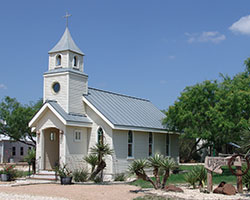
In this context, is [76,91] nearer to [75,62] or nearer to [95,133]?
[75,62]

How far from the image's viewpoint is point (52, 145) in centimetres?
2720

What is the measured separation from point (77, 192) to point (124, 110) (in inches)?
465

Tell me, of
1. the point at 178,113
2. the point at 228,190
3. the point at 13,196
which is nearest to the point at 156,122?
the point at 178,113

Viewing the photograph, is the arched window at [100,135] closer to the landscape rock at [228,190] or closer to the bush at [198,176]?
the bush at [198,176]

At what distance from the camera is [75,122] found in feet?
80.9

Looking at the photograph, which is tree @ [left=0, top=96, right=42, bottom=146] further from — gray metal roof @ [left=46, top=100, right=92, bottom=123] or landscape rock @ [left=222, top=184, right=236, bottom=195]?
landscape rock @ [left=222, top=184, right=236, bottom=195]

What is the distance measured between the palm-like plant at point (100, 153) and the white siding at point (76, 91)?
3314 millimetres

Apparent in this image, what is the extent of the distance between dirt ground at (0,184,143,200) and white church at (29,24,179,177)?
15.7ft

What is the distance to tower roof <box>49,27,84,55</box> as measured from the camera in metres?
26.3

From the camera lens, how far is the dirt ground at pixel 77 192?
16484mm

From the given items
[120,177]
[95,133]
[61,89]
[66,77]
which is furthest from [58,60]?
[120,177]

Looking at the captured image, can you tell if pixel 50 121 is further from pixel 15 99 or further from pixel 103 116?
pixel 15 99

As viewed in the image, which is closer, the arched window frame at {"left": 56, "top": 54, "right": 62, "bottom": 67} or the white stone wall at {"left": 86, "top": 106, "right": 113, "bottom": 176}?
the white stone wall at {"left": 86, "top": 106, "right": 113, "bottom": 176}

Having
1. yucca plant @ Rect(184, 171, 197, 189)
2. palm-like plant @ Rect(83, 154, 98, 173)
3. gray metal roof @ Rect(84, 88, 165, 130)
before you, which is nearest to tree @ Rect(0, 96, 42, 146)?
gray metal roof @ Rect(84, 88, 165, 130)
